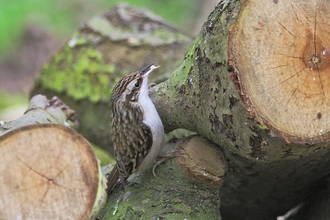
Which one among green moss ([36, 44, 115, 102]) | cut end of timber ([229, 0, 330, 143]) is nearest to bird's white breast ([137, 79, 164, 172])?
cut end of timber ([229, 0, 330, 143])

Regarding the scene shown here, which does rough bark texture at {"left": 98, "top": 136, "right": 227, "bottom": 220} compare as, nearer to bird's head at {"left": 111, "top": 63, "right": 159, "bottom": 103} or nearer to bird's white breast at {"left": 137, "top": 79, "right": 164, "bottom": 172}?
bird's white breast at {"left": 137, "top": 79, "right": 164, "bottom": 172}

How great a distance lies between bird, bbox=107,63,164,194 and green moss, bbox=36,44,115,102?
1251 millimetres

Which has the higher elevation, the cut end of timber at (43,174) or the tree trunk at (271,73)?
the tree trunk at (271,73)

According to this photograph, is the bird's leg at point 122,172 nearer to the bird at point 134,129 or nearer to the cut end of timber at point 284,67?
the bird at point 134,129

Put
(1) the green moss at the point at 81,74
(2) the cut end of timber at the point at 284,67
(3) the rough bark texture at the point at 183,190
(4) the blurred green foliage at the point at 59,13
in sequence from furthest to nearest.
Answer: (4) the blurred green foliage at the point at 59,13
(1) the green moss at the point at 81,74
(3) the rough bark texture at the point at 183,190
(2) the cut end of timber at the point at 284,67

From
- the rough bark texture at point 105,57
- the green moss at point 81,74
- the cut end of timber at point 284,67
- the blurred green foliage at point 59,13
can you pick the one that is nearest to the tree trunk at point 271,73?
the cut end of timber at point 284,67

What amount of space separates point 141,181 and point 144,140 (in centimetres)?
32

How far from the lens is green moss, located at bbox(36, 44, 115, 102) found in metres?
4.35

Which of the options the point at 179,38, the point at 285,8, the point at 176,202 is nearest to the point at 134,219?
the point at 176,202

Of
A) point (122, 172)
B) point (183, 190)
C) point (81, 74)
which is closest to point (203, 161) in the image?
point (183, 190)

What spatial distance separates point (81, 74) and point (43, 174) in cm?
279

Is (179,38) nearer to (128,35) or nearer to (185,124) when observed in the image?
(128,35)

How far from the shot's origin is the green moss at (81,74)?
4.35 m

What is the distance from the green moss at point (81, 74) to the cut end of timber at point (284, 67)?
252 centimetres
